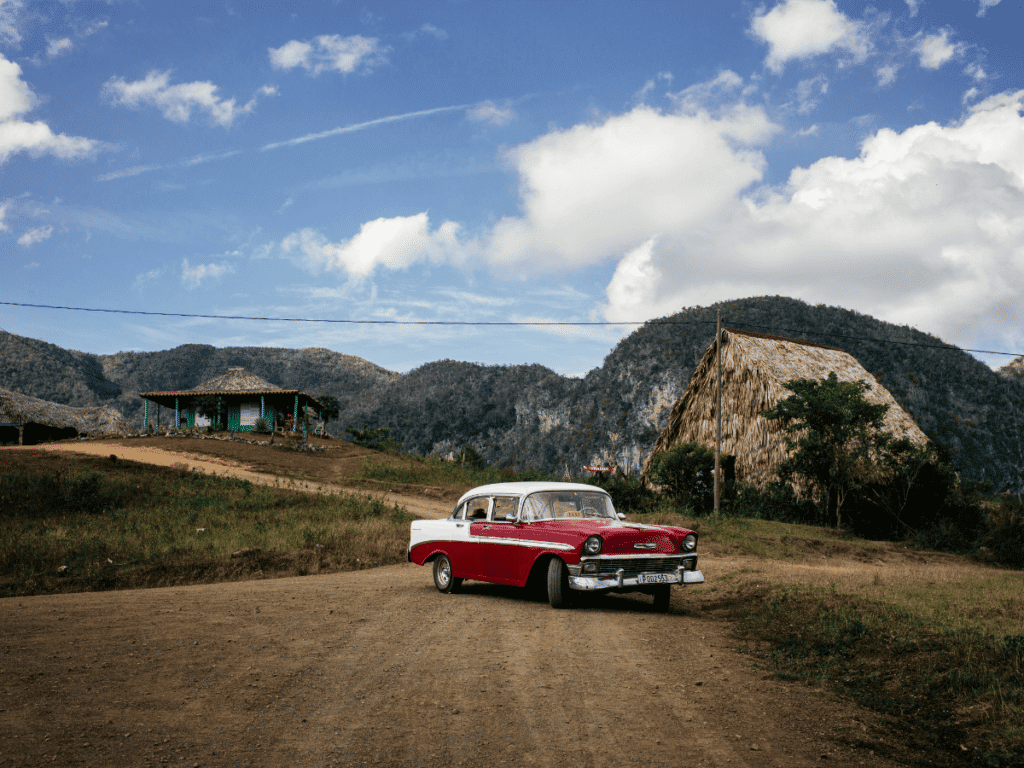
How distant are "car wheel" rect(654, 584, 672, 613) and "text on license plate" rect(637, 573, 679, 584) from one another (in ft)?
0.60

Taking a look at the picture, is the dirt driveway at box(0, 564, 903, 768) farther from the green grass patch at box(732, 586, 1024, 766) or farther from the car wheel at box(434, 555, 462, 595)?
the car wheel at box(434, 555, 462, 595)

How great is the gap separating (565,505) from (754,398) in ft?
58.5

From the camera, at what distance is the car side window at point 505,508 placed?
1005 centimetres

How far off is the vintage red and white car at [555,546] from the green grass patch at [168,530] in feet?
13.9

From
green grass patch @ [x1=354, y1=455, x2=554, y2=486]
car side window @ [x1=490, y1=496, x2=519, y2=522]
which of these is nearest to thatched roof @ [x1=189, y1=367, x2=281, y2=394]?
green grass patch @ [x1=354, y1=455, x2=554, y2=486]

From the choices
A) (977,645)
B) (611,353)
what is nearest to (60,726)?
(977,645)

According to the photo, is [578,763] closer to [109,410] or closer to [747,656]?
[747,656]

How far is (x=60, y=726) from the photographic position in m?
4.60

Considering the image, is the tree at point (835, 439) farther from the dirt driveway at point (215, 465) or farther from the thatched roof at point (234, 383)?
the thatched roof at point (234, 383)

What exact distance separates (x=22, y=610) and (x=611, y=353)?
74244 millimetres

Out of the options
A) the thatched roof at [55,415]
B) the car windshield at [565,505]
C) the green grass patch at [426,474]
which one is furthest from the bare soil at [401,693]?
the thatched roof at [55,415]

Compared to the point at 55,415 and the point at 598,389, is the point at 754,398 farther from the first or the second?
the point at 598,389

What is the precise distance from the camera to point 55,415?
44.8 m

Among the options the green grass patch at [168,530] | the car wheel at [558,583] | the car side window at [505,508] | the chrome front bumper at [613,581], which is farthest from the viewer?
the green grass patch at [168,530]
